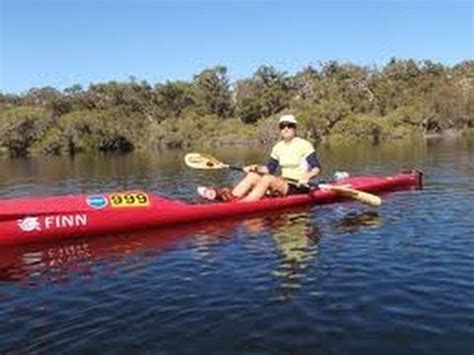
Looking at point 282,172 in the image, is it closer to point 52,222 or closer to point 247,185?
point 247,185

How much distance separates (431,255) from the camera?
473 inches

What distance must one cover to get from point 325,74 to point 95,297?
373 ft

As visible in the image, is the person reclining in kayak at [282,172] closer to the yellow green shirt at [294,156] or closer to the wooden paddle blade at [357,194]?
the yellow green shirt at [294,156]

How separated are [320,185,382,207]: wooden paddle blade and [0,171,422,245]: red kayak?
105 cm

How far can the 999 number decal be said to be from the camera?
15461 millimetres

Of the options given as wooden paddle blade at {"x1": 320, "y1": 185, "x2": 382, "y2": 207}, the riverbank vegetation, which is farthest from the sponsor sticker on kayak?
the riverbank vegetation

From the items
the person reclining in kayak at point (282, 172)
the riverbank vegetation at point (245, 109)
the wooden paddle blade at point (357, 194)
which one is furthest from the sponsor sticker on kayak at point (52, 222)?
the riverbank vegetation at point (245, 109)

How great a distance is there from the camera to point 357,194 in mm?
17141

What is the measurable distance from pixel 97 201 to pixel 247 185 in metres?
3.88

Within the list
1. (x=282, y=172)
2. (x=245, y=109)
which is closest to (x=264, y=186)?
(x=282, y=172)

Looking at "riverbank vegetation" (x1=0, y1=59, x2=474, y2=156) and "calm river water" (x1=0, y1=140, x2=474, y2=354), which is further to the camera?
"riverbank vegetation" (x1=0, y1=59, x2=474, y2=156)

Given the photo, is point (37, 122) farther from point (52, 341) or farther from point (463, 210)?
point (52, 341)

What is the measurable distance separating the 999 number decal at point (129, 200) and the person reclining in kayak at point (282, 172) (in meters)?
1.72

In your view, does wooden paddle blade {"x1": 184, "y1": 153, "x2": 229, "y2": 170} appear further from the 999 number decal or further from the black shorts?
the 999 number decal
